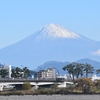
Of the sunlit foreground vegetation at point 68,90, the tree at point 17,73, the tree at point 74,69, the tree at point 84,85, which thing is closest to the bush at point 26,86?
the sunlit foreground vegetation at point 68,90

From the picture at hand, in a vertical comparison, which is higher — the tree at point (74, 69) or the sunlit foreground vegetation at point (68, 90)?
the tree at point (74, 69)

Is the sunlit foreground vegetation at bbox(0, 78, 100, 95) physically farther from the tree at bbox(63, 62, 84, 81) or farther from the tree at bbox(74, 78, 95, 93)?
the tree at bbox(63, 62, 84, 81)

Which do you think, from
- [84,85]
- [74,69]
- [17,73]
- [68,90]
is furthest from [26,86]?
[74,69]

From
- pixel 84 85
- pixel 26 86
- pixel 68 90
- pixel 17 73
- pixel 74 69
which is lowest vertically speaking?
pixel 68 90

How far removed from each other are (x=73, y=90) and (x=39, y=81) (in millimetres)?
24482

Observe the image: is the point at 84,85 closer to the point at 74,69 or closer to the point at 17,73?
the point at 17,73

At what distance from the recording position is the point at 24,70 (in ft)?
598

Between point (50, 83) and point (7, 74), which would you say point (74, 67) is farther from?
point (50, 83)

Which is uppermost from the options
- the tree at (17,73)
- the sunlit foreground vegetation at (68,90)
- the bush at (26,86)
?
the tree at (17,73)

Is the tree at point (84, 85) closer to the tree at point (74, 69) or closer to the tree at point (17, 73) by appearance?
the tree at point (17, 73)

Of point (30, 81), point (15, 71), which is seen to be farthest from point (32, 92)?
point (15, 71)

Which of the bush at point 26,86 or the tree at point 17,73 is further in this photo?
the tree at point 17,73

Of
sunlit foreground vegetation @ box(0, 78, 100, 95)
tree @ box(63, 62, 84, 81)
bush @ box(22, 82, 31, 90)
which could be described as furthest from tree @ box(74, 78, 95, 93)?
tree @ box(63, 62, 84, 81)

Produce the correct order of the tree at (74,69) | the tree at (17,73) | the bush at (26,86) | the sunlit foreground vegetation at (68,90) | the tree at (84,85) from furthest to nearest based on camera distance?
the tree at (74,69), the tree at (17,73), the bush at (26,86), the tree at (84,85), the sunlit foreground vegetation at (68,90)
